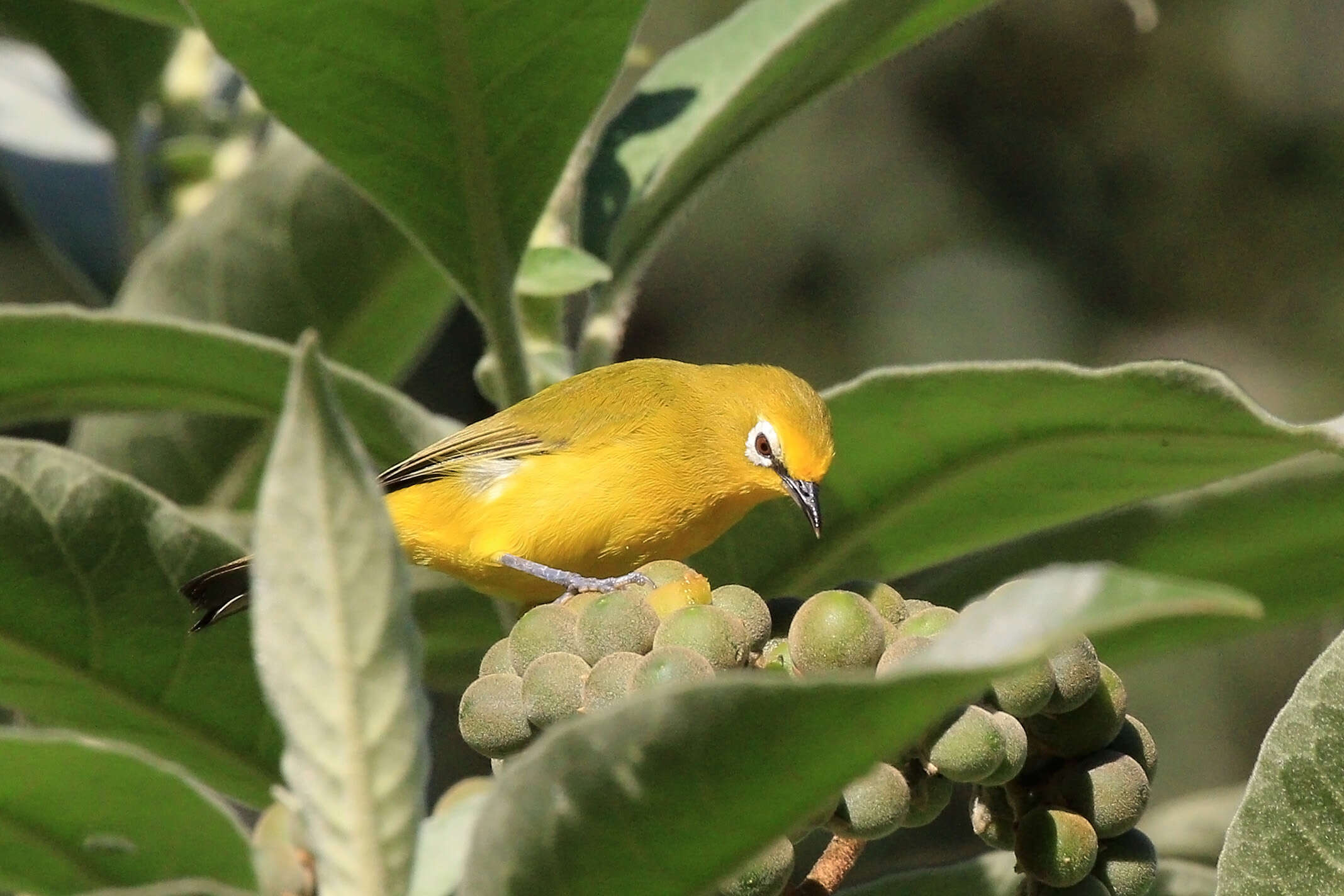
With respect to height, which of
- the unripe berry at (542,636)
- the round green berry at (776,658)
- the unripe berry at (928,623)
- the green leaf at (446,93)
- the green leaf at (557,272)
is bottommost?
the unripe berry at (928,623)

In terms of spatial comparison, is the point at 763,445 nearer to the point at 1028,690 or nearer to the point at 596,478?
the point at 596,478

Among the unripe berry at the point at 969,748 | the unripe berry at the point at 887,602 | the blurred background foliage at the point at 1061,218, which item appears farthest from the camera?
the blurred background foliage at the point at 1061,218

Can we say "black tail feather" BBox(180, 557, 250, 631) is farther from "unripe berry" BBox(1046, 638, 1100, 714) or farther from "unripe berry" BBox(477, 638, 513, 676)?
"unripe berry" BBox(1046, 638, 1100, 714)

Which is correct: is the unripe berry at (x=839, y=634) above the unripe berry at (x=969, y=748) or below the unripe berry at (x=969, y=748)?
above

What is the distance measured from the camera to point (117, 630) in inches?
85.7

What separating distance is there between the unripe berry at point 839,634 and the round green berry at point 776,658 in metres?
0.06

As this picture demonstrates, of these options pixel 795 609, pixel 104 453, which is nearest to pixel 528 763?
pixel 795 609

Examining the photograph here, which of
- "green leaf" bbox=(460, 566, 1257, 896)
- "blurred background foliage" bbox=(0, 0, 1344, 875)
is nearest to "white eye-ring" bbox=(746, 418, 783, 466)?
"green leaf" bbox=(460, 566, 1257, 896)

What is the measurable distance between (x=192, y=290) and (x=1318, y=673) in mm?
2305

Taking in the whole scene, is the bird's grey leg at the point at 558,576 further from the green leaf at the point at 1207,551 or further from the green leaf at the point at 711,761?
the green leaf at the point at 711,761

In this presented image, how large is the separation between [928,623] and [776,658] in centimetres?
18

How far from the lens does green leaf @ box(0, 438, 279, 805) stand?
207 centimetres

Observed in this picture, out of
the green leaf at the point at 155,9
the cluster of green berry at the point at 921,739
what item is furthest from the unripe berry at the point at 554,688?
the green leaf at the point at 155,9

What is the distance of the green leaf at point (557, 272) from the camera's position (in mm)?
2229
